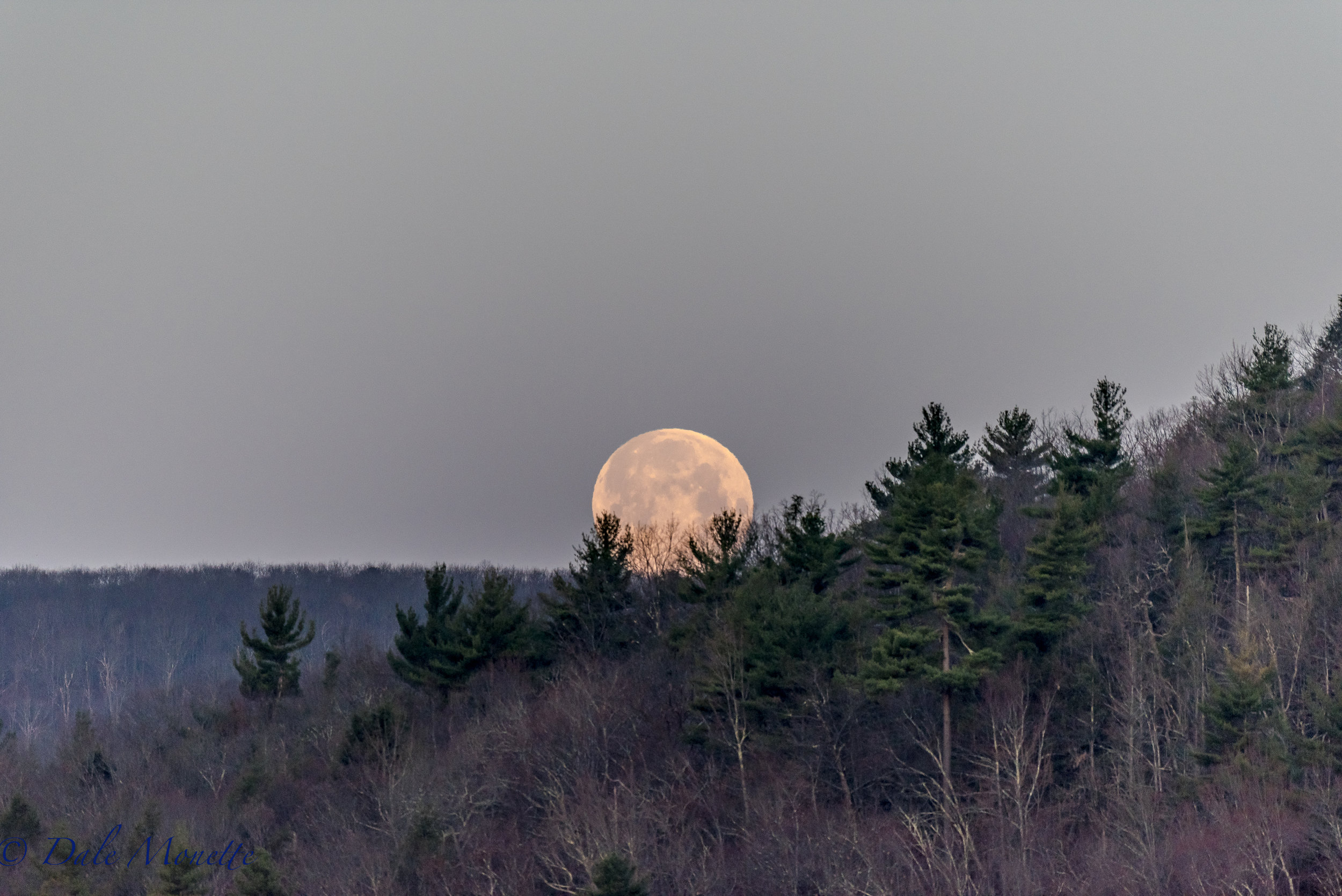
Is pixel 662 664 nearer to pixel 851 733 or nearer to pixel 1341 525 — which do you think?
pixel 851 733

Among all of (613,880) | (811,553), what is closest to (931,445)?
(811,553)

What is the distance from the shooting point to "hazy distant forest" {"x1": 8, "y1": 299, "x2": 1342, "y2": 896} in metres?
33.8

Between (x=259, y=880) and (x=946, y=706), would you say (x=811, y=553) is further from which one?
(x=259, y=880)

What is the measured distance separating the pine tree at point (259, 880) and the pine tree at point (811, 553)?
23.2m

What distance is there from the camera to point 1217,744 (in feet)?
115

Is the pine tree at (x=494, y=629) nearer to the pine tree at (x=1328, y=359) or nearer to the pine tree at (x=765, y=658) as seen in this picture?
the pine tree at (x=765, y=658)

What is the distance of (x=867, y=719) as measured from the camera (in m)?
44.0

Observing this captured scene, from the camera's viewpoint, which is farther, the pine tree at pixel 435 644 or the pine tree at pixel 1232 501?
the pine tree at pixel 435 644

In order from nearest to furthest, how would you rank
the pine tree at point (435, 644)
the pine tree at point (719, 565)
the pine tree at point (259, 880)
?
the pine tree at point (259, 880)
the pine tree at point (719, 565)
the pine tree at point (435, 644)

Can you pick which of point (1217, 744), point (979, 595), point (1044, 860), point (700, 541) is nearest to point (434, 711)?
point (700, 541)

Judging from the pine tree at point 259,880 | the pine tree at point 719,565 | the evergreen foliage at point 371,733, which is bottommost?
the pine tree at point 259,880

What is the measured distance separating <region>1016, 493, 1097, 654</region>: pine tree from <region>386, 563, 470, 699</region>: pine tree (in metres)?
25.2

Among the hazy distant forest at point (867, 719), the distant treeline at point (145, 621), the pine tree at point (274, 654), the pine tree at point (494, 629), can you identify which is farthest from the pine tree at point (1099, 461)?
the distant treeline at point (145, 621)

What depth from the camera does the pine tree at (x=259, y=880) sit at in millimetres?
26031
